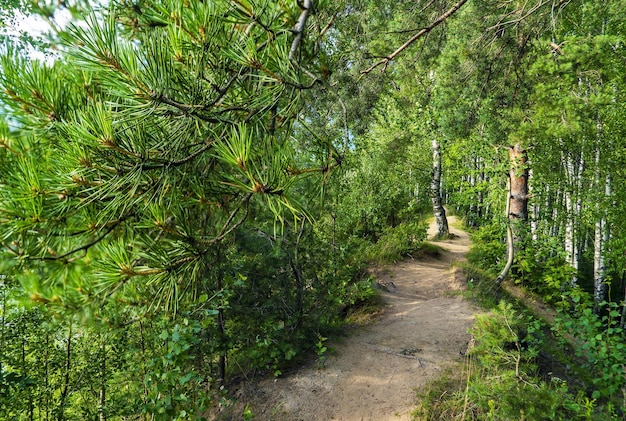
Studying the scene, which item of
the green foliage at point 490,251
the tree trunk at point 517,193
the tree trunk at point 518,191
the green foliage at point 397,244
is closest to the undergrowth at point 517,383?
the tree trunk at point 517,193

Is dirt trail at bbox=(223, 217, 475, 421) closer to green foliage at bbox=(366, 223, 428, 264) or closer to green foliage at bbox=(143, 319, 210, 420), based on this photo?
green foliage at bbox=(143, 319, 210, 420)

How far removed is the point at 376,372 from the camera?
169 inches

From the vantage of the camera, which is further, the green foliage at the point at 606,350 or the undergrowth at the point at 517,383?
the green foliage at the point at 606,350

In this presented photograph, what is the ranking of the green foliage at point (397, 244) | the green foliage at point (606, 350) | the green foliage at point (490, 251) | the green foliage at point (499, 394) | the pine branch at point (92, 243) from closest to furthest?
the pine branch at point (92, 243)
the green foliage at point (499, 394)
the green foliage at point (606, 350)
the green foliage at point (490, 251)
the green foliage at point (397, 244)

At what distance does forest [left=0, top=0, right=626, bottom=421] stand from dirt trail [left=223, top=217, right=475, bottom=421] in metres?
0.33

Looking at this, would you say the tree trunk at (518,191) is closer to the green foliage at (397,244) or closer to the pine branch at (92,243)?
the green foliage at (397,244)

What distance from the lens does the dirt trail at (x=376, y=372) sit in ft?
12.2

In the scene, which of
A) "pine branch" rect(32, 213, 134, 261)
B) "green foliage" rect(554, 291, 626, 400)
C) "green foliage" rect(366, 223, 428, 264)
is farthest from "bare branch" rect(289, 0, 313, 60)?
"green foliage" rect(366, 223, 428, 264)

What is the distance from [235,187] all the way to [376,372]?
11.9 ft

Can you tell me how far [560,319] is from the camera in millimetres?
3770

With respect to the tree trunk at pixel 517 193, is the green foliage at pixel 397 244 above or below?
below

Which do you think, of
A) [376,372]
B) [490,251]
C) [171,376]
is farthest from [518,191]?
[171,376]

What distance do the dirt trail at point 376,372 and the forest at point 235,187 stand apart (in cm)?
33

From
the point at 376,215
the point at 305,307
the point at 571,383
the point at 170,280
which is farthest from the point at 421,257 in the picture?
the point at 170,280
